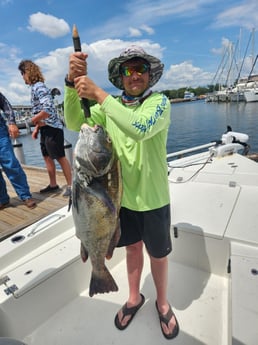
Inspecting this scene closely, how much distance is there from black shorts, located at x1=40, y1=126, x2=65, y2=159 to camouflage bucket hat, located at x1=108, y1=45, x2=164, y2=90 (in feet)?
7.12

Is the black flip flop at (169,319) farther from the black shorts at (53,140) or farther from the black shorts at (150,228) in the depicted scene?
the black shorts at (53,140)

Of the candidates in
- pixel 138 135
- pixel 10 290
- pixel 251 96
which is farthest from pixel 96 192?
pixel 251 96

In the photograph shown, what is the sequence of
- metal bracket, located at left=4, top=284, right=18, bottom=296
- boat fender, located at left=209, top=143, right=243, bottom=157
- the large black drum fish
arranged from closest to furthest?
the large black drum fish, metal bracket, located at left=4, top=284, right=18, bottom=296, boat fender, located at left=209, top=143, right=243, bottom=157

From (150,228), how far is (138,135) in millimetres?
730

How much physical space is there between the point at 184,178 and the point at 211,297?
5.53ft

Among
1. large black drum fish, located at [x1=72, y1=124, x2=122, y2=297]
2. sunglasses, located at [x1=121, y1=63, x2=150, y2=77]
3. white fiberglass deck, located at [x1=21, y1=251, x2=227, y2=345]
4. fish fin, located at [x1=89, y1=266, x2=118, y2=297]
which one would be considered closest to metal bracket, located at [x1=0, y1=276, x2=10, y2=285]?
white fiberglass deck, located at [x1=21, y1=251, x2=227, y2=345]

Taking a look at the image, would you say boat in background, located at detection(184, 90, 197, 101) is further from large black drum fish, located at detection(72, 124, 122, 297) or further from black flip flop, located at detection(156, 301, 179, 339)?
large black drum fish, located at detection(72, 124, 122, 297)

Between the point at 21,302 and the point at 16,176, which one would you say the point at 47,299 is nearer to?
the point at 21,302

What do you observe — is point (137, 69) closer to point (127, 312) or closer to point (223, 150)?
point (127, 312)

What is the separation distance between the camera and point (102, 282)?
1.54m

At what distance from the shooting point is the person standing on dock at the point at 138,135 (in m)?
1.21

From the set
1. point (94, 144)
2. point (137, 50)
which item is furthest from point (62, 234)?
point (137, 50)

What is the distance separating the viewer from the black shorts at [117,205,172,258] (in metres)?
1.64

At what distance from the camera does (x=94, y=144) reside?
3.86ft
